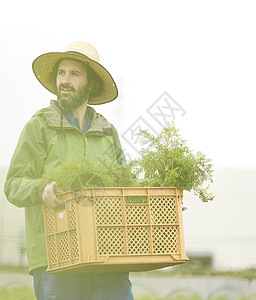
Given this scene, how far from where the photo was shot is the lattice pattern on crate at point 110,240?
260 centimetres

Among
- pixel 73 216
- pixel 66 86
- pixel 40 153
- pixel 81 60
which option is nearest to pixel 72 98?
pixel 66 86

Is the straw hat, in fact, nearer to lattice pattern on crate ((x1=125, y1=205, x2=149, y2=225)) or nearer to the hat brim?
the hat brim

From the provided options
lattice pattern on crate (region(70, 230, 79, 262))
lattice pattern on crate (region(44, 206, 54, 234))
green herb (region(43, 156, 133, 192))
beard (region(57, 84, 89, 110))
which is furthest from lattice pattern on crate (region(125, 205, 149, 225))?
beard (region(57, 84, 89, 110))

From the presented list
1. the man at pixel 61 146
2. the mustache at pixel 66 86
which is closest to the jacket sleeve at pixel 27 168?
the man at pixel 61 146

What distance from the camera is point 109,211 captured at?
2.62 m

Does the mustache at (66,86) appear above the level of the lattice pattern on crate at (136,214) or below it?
above

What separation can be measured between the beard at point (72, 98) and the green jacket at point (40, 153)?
0.06 metres

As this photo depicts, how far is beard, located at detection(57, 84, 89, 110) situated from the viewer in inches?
→ 123

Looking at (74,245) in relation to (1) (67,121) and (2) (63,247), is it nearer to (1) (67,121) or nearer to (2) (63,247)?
(2) (63,247)

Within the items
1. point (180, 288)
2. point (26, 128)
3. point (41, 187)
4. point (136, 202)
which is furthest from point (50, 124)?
point (180, 288)

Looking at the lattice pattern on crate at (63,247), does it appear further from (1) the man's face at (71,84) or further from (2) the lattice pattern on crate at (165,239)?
(1) the man's face at (71,84)

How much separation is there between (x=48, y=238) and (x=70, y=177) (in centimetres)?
40

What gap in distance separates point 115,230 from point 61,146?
68 cm

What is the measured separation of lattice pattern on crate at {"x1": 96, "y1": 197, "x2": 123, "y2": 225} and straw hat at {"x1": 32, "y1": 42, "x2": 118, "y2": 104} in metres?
0.90
